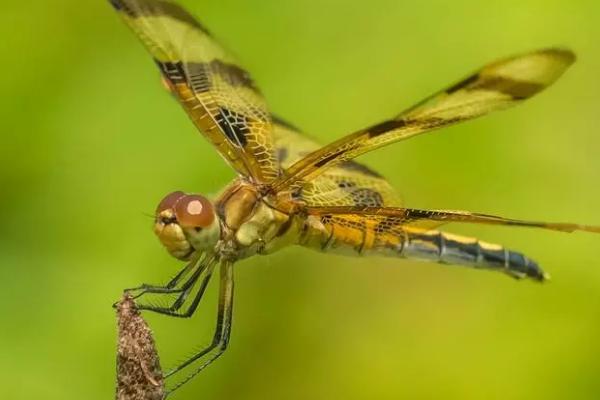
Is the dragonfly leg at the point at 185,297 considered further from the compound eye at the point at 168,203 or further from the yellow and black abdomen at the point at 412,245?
the yellow and black abdomen at the point at 412,245

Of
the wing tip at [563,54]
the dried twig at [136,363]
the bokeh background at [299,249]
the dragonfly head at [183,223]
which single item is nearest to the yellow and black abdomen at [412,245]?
the bokeh background at [299,249]

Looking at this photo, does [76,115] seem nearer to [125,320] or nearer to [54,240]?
[54,240]

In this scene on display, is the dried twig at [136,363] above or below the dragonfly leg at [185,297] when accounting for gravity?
below

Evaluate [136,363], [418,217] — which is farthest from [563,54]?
[136,363]

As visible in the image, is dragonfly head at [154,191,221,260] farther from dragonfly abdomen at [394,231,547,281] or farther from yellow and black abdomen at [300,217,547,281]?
dragonfly abdomen at [394,231,547,281]

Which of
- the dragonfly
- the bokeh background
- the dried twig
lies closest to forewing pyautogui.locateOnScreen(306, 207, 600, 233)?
the dragonfly

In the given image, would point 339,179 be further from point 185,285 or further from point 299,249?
point 185,285
